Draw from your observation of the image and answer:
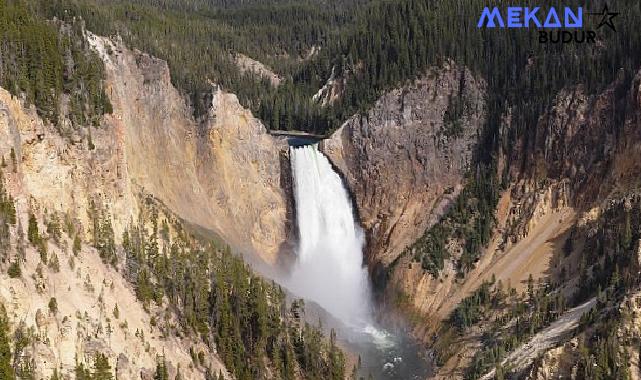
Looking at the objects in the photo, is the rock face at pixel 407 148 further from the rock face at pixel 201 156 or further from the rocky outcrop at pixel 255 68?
the rocky outcrop at pixel 255 68

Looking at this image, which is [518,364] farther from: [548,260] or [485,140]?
[485,140]

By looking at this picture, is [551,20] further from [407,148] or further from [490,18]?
[407,148]

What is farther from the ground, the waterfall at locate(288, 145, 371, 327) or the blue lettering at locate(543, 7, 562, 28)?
the blue lettering at locate(543, 7, 562, 28)

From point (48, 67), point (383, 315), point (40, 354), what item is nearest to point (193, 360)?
point (40, 354)

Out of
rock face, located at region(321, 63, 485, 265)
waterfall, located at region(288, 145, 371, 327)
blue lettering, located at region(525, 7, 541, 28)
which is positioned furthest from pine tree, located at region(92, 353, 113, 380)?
blue lettering, located at region(525, 7, 541, 28)

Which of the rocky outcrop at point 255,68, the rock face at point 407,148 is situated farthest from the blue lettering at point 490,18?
the rocky outcrop at point 255,68

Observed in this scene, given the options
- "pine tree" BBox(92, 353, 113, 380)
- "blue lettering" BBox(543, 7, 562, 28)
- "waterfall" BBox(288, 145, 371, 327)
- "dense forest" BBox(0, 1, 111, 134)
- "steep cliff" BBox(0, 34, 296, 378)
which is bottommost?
"waterfall" BBox(288, 145, 371, 327)

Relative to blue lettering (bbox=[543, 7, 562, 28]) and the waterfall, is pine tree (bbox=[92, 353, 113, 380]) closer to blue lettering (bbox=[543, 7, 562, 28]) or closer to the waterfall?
the waterfall
